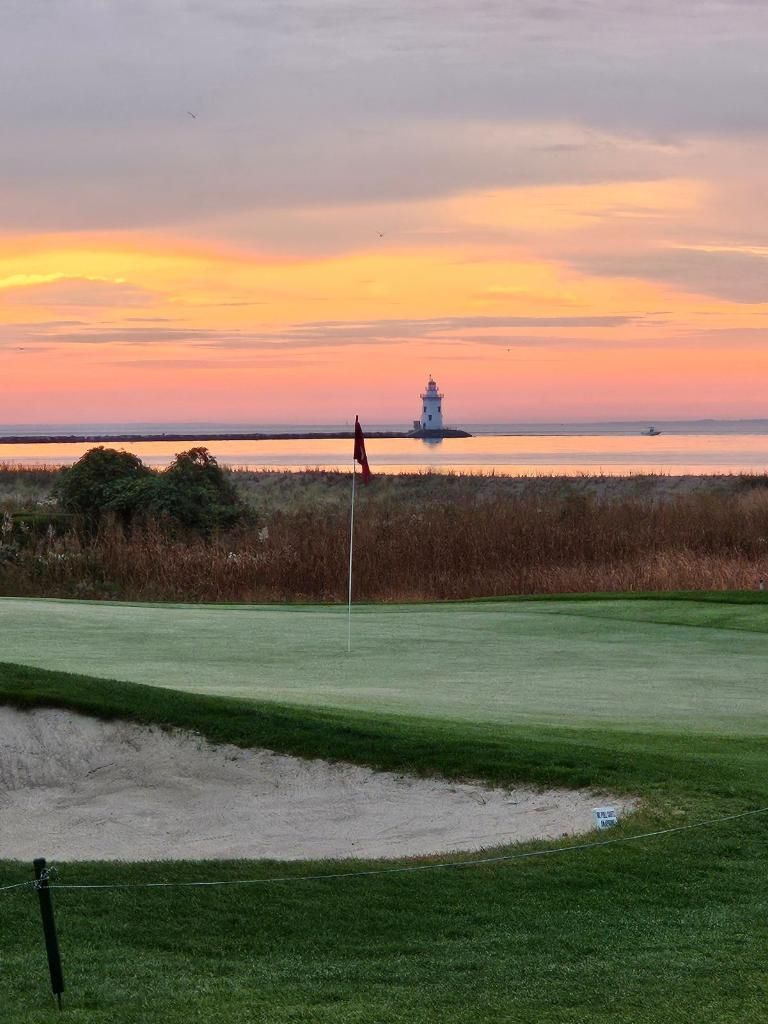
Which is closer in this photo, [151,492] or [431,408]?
[151,492]

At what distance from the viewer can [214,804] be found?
7652 mm

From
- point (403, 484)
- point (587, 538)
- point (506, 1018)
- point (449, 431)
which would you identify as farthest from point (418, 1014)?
point (449, 431)

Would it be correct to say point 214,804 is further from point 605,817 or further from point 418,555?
point 418,555

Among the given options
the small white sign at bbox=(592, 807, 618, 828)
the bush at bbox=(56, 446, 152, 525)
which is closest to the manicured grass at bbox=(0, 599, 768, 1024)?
the small white sign at bbox=(592, 807, 618, 828)

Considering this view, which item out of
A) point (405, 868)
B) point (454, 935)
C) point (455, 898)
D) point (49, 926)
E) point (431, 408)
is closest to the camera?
point (49, 926)

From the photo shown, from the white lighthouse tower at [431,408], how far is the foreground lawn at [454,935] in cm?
14244

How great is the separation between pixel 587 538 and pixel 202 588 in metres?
6.79

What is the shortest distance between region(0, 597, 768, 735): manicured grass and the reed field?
4391mm

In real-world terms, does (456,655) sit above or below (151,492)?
below

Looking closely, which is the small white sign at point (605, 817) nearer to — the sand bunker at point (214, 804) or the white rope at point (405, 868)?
the sand bunker at point (214, 804)

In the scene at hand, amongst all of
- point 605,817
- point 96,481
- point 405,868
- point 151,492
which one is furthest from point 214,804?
point 96,481

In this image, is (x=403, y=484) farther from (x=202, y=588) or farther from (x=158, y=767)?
(x=158, y=767)

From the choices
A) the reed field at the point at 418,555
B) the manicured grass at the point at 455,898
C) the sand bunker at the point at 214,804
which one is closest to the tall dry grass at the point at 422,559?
the reed field at the point at 418,555

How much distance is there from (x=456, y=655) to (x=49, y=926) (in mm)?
8764
